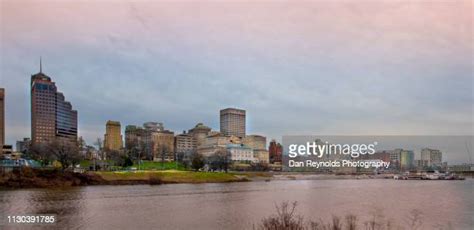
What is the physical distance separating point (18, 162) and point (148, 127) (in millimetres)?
105719

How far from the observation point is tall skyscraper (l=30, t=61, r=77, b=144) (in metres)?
142

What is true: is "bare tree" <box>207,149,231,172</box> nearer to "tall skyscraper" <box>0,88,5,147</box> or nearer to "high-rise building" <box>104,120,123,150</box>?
"tall skyscraper" <box>0,88,5,147</box>

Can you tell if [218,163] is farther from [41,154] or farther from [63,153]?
[63,153]

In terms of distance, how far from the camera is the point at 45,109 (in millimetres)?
143000

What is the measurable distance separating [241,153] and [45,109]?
69.1 m

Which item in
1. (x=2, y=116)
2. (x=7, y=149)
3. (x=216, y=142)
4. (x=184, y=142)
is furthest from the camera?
(x=184, y=142)

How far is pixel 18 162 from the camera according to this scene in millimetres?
80750

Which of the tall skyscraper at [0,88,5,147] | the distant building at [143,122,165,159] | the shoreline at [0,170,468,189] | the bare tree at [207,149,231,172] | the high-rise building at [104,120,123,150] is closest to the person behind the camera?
the shoreline at [0,170,468,189]

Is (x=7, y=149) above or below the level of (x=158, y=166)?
above

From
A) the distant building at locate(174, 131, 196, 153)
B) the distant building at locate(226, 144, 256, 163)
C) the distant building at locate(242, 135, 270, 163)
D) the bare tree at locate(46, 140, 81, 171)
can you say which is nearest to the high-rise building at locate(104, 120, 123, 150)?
the distant building at locate(174, 131, 196, 153)

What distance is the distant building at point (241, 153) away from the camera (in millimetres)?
152375

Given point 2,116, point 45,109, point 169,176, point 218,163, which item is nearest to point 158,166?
point 218,163

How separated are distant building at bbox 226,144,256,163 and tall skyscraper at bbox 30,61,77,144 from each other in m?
54.5

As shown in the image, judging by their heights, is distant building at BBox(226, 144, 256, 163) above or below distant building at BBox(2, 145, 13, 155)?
below
